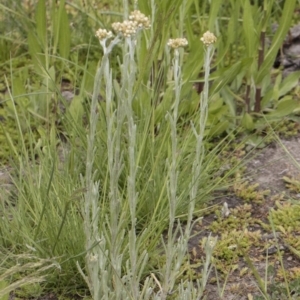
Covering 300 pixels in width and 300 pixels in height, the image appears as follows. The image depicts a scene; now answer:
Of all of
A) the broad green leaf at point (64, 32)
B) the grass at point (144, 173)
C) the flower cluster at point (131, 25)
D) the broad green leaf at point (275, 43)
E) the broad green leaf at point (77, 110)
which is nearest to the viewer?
the flower cluster at point (131, 25)

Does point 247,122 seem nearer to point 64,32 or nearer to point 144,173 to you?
point 144,173

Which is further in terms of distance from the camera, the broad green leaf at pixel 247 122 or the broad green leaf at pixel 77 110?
the broad green leaf at pixel 247 122

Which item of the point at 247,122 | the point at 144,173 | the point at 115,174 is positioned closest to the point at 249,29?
the point at 247,122

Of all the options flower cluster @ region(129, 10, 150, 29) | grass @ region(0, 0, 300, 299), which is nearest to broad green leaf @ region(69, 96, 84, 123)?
grass @ region(0, 0, 300, 299)

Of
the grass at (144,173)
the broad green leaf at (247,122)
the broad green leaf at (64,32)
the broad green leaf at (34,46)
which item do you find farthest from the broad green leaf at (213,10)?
the broad green leaf at (34,46)

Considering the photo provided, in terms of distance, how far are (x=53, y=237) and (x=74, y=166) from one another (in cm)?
35

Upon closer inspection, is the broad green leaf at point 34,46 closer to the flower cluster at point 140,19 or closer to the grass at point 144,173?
the grass at point 144,173

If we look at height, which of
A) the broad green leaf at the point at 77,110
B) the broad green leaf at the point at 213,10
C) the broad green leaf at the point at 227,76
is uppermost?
the broad green leaf at the point at 213,10

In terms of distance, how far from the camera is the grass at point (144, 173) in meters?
1.71

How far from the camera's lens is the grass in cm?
171

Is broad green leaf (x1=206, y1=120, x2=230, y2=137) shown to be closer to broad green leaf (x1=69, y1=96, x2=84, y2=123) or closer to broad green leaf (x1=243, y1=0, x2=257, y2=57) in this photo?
broad green leaf (x1=243, y1=0, x2=257, y2=57)

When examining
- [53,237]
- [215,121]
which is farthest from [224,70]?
[53,237]

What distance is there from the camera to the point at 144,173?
2426 millimetres

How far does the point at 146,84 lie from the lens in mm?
2723
